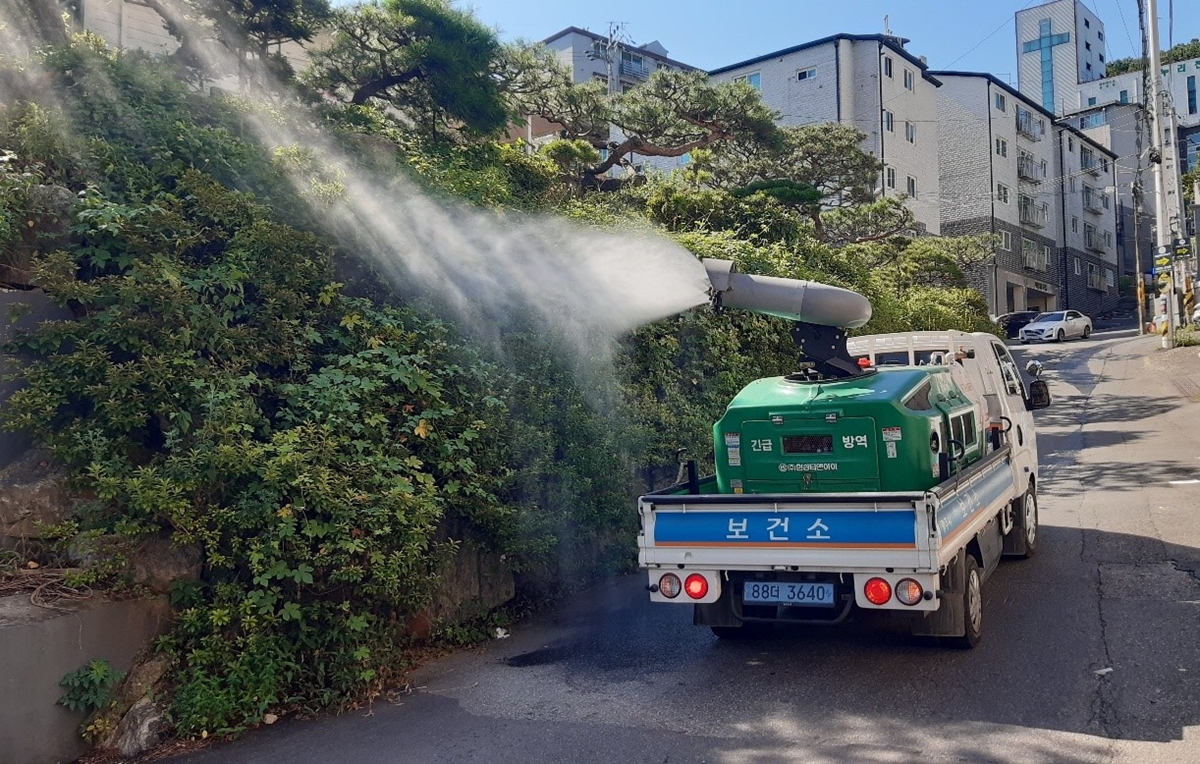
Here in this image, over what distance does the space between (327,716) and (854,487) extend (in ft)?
11.9

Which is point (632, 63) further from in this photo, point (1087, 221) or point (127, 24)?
point (1087, 221)

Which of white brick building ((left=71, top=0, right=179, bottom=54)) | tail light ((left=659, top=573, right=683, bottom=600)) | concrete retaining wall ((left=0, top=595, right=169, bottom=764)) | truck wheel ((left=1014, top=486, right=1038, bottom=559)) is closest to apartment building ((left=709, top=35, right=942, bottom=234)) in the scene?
white brick building ((left=71, top=0, right=179, bottom=54))

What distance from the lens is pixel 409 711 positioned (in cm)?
578

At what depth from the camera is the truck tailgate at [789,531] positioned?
17.6 ft

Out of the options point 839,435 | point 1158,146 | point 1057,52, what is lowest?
point 839,435

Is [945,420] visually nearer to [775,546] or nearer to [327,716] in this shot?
[775,546]

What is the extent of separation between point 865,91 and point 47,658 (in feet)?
132

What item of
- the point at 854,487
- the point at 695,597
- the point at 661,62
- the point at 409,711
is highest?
the point at 661,62

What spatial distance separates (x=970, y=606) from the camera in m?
6.09

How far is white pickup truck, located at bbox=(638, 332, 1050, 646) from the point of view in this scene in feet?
17.9

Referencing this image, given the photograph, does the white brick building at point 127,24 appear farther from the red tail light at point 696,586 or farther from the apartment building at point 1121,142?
the apartment building at point 1121,142

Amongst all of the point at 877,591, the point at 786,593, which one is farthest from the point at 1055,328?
the point at 877,591

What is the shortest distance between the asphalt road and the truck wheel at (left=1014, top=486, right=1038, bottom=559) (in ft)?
0.54

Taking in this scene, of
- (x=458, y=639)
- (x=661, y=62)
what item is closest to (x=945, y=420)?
(x=458, y=639)
